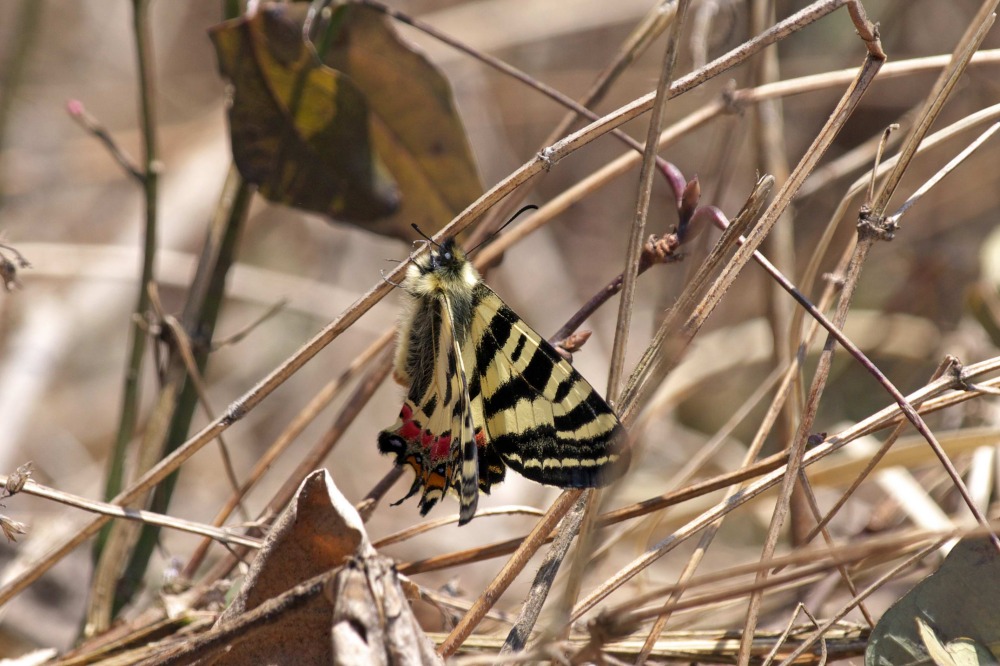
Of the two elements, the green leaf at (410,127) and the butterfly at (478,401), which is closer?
the butterfly at (478,401)

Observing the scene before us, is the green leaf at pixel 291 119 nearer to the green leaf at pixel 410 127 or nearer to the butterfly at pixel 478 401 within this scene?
the green leaf at pixel 410 127

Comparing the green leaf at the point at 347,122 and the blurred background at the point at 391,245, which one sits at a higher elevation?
the blurred background at the point at 391,245

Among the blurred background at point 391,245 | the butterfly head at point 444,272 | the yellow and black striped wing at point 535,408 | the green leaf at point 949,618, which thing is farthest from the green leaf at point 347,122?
the green leaf at point 949,618

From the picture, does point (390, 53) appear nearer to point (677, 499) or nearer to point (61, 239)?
point (677, 499)

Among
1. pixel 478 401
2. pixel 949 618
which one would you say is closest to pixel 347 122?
pixel 478 401

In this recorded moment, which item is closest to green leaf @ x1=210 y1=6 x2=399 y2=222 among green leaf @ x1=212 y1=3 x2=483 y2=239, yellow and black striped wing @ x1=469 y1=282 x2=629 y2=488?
green leaf @ x1=212 y1=3 x2=483 y2=239

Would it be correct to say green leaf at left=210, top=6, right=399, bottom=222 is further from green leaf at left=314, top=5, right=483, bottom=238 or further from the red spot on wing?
the red spot on wing

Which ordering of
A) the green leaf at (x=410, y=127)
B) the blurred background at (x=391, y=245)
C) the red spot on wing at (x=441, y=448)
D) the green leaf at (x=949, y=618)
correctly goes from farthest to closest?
the blurred background at (x=391, y=245) < the green leaf at (x=410, y=127) < the red spot on wing at (x=441, y=448) < the green leaf at (x=949, y=618)

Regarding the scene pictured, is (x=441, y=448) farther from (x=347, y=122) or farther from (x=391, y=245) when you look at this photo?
(x=391, y=245)

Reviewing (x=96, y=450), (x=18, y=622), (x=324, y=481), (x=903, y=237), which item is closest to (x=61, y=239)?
(x=96, y=450)
